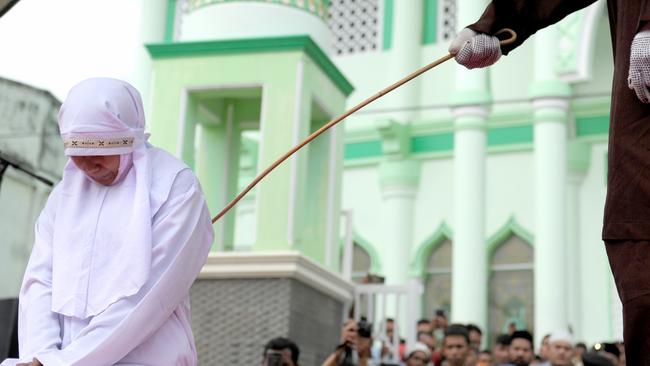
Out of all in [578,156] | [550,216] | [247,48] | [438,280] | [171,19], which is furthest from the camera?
[438,280]

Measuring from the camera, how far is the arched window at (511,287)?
45.6ft

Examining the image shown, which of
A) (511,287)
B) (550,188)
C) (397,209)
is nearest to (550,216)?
(550,188)

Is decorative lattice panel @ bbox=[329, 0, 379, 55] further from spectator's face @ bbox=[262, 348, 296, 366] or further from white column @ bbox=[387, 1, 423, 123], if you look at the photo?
spectator's face @ bbox=[262, 348, 296, 366]

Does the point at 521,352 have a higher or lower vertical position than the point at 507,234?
lower

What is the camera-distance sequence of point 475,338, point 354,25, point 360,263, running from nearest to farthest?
point 475,338 < point 360,263 < point 354,25


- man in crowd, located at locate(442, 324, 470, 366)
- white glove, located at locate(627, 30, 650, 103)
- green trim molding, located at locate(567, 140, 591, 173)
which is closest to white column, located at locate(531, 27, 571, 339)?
green trim molding, located at locate(567, 140, 591, 173)

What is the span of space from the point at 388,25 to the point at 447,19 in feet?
2.62

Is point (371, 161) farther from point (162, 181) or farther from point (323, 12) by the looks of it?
point (162, 181)

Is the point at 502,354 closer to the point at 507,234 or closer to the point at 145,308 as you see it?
the point at 145,308

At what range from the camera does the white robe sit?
102 inches

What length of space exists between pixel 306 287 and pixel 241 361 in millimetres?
633

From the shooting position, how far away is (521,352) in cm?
679

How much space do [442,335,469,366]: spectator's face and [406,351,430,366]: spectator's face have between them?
7.3 inches

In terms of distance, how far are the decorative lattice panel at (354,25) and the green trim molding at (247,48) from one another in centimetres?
716
